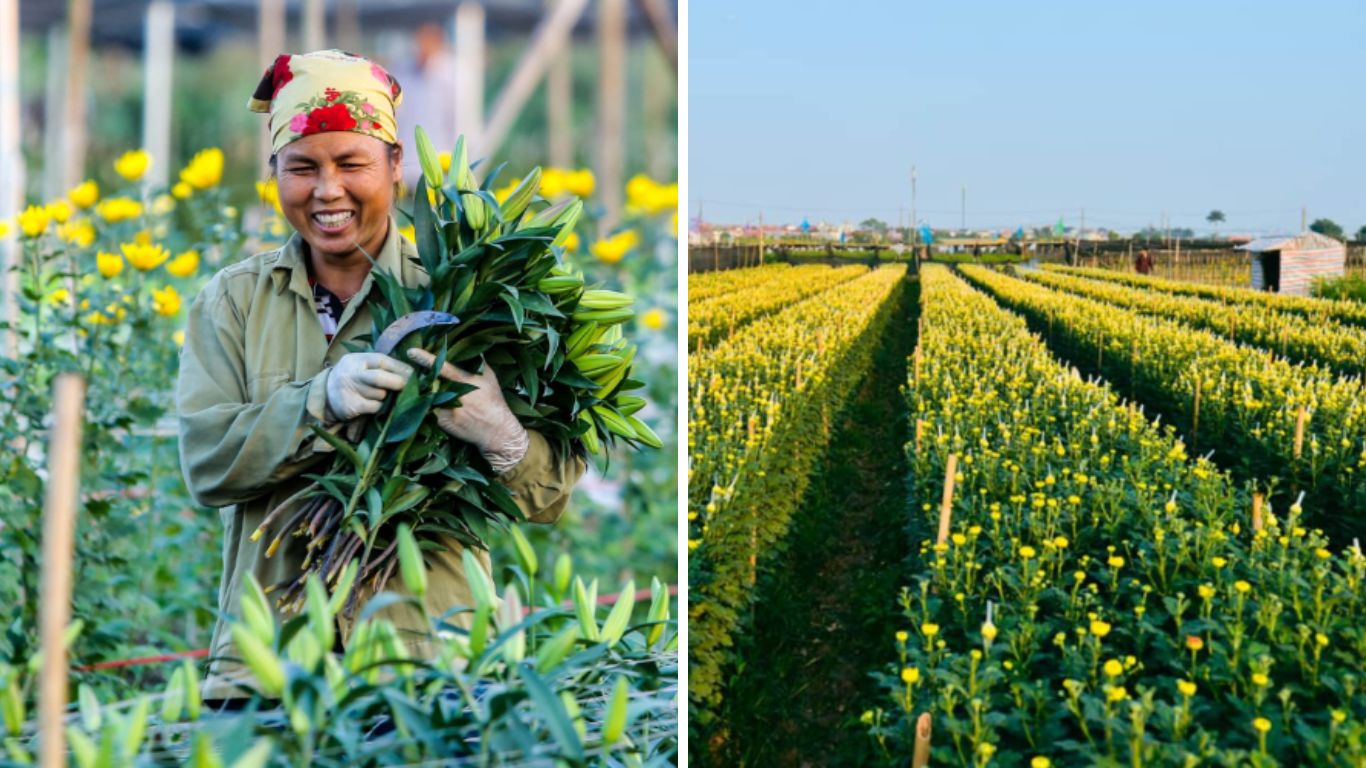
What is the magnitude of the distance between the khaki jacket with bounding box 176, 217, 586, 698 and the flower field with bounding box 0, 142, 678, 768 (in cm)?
12

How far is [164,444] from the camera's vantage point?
290 centimetres

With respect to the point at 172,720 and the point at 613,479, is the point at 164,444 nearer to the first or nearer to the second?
the point at 613,479

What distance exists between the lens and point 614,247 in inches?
126

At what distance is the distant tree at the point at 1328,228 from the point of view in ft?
6.97

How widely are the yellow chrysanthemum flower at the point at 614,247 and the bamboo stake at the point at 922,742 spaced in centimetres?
156

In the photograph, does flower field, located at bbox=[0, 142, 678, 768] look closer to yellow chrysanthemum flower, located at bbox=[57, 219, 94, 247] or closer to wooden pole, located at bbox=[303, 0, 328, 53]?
yellow chrysanthemum flower, located at bbox=[57, 219, 94, 247]

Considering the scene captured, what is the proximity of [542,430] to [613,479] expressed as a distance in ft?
5.12

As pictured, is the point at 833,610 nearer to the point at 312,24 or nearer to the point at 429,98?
the point at 312,24

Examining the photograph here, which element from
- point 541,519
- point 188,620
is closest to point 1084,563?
point 541,519

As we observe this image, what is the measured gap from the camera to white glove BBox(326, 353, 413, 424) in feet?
4.92

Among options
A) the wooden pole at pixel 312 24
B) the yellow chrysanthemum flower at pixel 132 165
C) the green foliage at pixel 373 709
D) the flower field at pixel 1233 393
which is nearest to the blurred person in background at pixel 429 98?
the wooden pole at pixel 312 24

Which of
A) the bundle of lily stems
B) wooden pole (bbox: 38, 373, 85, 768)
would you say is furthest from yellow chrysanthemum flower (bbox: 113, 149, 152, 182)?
wooden pole (bbox: 38, 373, 85, 768)

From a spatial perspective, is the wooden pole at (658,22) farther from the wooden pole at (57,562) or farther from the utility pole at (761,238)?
the wooden pole at (57,562)

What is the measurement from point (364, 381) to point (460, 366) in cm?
15
